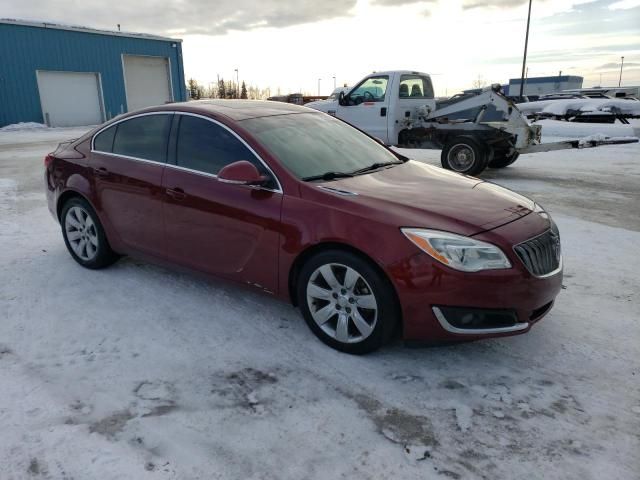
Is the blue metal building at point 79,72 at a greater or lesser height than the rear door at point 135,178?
greater

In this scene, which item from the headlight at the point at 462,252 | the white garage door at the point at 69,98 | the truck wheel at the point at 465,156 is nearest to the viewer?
the headlight at the point at 462,252

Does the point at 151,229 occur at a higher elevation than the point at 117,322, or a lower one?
higher

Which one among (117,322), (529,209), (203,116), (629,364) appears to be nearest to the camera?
(629,364)

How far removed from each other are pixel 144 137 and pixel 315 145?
1505 millimetres

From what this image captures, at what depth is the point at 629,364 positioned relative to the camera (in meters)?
3.13

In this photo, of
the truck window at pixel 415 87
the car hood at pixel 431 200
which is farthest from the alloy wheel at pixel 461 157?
the car hood at pixel 431 200

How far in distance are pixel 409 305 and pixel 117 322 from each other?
2.17m

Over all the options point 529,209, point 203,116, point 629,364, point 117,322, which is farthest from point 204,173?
point 629,364

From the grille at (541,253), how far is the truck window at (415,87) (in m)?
8.24

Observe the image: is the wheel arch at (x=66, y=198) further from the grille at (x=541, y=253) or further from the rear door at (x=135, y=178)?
the grille at (x=541, y=253)

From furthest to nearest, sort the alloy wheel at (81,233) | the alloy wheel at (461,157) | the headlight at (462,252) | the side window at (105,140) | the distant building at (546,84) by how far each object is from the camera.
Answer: the distant building at (546,84), the alloy wheel at (461,157), the alloy wheel at (81,233), the side window at (105,140), the headlight at (462,252)

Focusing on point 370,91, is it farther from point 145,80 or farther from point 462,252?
point 145,80

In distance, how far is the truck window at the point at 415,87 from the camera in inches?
431

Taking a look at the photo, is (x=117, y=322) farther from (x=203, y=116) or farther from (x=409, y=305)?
(x=409, y=305)
